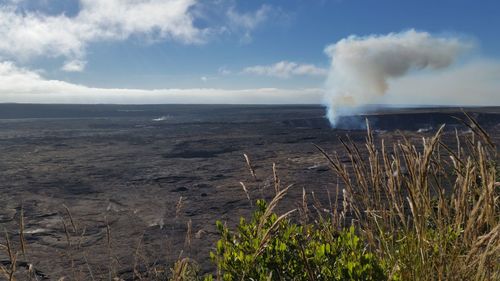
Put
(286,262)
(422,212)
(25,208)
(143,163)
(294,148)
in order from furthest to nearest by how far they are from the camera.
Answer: (294,148) < (143,163) < (25,208) < (286,262) < (422,212)

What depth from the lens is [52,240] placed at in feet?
17.7

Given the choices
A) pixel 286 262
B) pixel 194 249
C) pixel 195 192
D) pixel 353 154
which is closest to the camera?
pixel 353 154

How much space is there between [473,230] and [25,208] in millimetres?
7113

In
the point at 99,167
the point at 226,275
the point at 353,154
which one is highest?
the point at 353,154

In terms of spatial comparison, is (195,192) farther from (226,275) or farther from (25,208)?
(226,275)

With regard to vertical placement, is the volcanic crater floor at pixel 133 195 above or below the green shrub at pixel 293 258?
below

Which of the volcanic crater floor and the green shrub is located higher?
the green shrub

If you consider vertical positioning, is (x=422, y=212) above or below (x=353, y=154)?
below

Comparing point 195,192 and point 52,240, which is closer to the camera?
point 52,240

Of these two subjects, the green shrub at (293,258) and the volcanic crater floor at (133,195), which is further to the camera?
the volcanic crater floor at (133,195)

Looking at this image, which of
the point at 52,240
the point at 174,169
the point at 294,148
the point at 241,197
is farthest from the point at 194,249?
the point at 294,148

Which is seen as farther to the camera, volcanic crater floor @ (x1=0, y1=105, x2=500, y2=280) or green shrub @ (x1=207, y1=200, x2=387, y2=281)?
volcanic crater floor @ (x1=0, y1=105, x2=500, y2=280)

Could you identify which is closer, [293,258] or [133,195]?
[293,258]

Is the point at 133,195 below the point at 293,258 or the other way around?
below
